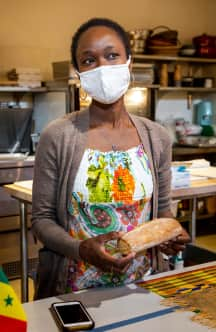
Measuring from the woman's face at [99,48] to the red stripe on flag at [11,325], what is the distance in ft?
2.68

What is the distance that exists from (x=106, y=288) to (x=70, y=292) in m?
0.12

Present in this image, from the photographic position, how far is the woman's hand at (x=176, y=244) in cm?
144

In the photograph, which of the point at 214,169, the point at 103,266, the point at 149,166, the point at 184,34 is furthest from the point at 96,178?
the point at 184,34

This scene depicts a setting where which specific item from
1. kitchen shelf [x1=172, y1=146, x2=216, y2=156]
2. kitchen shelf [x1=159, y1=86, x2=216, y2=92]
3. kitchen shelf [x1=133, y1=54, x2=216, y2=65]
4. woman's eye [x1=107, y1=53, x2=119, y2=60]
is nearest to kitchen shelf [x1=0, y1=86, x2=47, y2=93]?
kitchen shelf [x1=133, y1=54, x2=216, y2=65]

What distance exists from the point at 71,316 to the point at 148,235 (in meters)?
0.30

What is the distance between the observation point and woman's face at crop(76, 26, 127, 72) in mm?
1454

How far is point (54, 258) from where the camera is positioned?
1.47 meters

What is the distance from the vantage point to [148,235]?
1328mm

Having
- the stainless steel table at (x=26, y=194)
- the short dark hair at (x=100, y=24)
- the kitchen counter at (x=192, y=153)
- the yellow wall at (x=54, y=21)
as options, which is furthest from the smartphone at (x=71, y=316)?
the kitchen counter at (x=192, y=153)

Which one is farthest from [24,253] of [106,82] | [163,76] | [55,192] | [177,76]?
[177,76]

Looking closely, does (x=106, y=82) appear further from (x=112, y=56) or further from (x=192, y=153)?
(x=192, y=153)

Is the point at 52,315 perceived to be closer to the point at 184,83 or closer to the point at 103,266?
the point at 103,266

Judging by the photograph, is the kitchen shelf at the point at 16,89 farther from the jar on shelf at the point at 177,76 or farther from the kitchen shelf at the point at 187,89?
the jar on shelf at the point at 177,76

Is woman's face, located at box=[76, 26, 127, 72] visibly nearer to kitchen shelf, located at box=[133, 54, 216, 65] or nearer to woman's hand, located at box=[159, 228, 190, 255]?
woman's hand, located at box=[159, 228, 190, 255]
